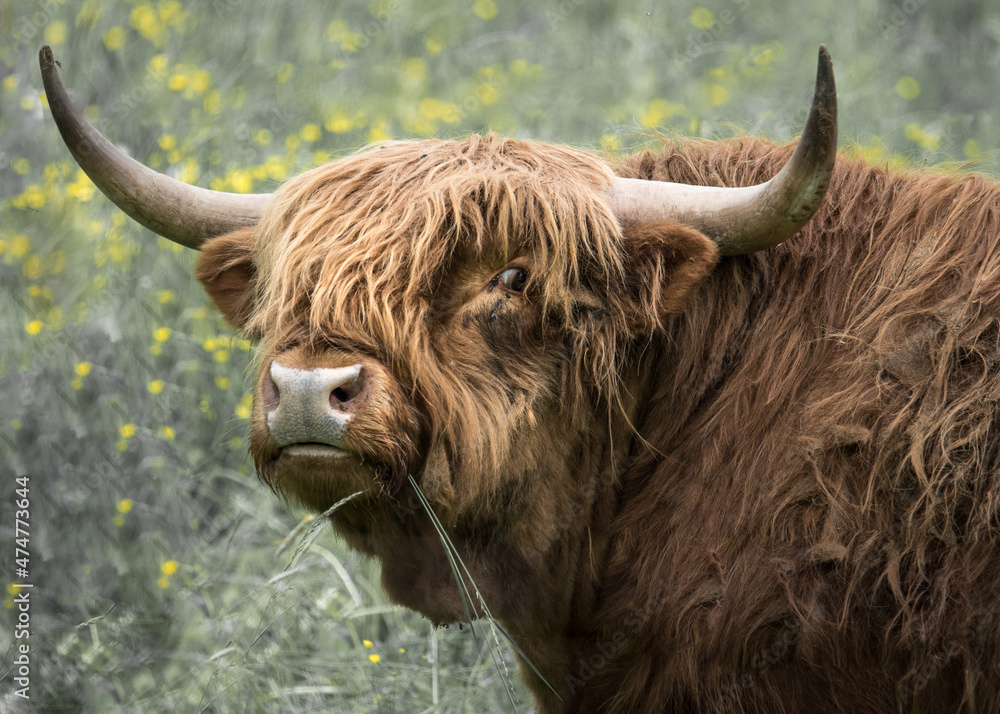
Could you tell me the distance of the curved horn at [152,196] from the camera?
2688mm

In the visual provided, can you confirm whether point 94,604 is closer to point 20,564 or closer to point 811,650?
point 20,564

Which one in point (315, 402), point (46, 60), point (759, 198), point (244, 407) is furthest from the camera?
point (244, 407)

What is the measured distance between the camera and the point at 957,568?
203 cm

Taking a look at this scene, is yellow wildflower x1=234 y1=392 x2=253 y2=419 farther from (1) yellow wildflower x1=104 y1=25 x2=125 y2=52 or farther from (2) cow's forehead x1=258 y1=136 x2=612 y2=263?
(1) yellow wildflower x1=104 y1=25 x2=125 y2=52

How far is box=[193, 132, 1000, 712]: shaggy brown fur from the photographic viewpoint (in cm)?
211

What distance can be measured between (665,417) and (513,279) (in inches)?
23.8

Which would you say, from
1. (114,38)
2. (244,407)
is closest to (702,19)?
(114,38)

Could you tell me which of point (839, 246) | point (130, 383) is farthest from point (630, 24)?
point (839, 246)

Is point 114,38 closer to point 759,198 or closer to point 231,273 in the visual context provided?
point 231,273

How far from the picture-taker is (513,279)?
2.39 m

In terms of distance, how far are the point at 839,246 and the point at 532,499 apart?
3.60 feet

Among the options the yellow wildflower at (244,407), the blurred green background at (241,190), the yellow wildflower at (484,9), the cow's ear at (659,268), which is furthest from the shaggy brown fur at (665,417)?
the yellow wildflower at (484,9)

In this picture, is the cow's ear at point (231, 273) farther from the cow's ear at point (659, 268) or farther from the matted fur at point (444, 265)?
the cow's ear at point (659, 268)

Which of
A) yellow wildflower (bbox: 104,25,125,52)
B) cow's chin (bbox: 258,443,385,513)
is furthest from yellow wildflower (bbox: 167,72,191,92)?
cow's chin (bbox: 258,443,385,513)
